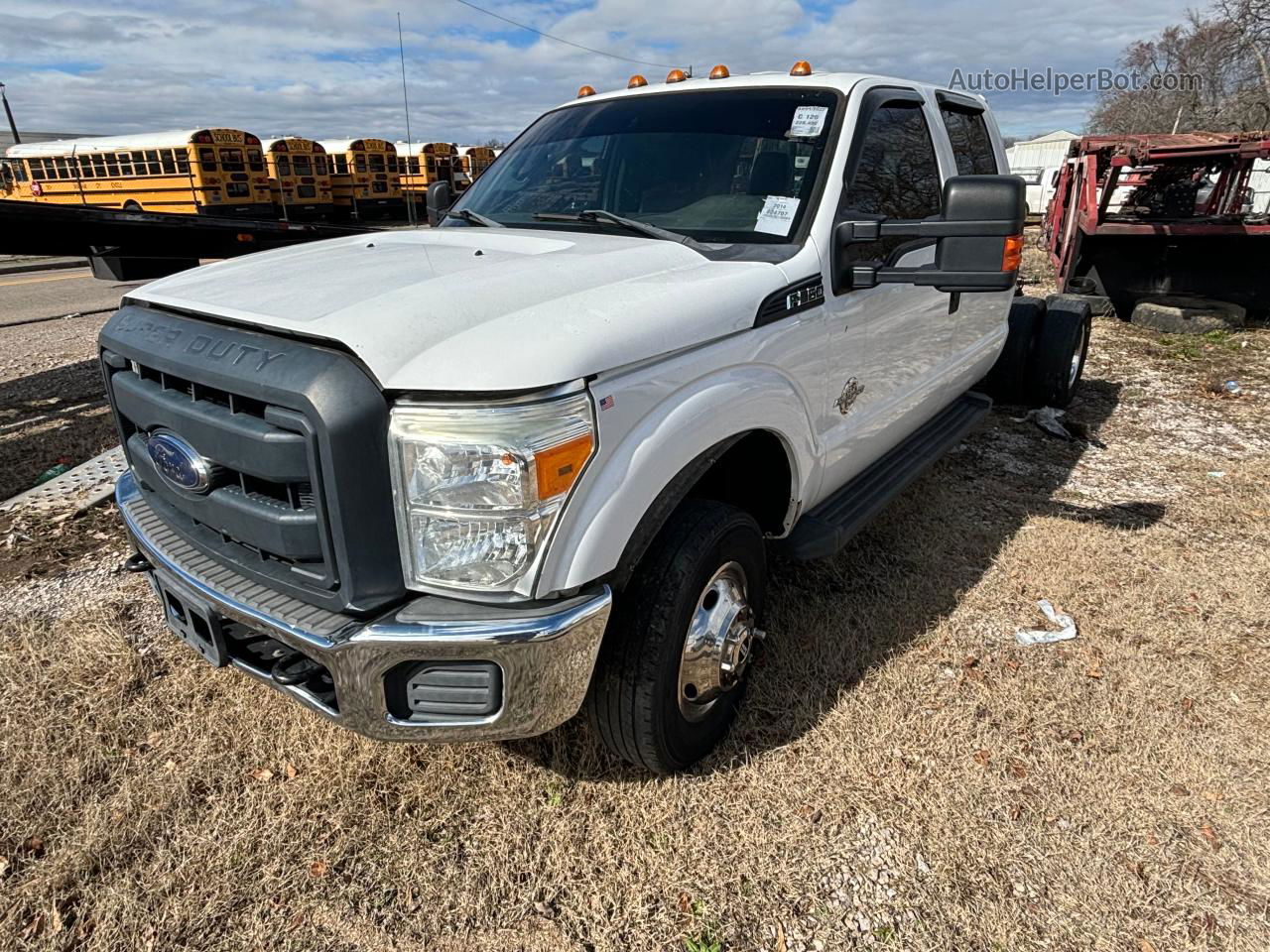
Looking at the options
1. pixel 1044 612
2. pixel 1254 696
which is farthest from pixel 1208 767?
pixel 1044 612

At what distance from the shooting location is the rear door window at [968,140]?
156 inches

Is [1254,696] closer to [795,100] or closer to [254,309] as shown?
[795,100]

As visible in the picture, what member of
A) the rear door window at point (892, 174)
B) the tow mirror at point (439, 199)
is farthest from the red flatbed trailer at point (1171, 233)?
the tow mirror at point (439, 199)

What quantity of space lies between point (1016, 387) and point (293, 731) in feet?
17.5

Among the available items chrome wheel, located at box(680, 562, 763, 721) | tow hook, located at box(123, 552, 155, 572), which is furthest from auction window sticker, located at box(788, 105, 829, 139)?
tow hook, located at box(123, 552, 155, 572)

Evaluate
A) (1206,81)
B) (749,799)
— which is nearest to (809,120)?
(749,799)

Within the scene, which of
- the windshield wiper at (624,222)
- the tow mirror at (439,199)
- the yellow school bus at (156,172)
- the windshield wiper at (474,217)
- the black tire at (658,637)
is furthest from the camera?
the yellow school bus at (156,172)

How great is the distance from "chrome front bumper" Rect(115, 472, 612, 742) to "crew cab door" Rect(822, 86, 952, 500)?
1.39m

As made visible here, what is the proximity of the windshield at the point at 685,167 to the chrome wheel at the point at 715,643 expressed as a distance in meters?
1.14

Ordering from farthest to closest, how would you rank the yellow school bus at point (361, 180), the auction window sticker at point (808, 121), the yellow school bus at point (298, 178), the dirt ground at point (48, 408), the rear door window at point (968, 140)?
the yellow school bus at point (361, 180), the yellow school bus at point (298, 178), the dirt ground at point (48, 408), the rear door window at point (968, 140), the auction window sticker at point (808, 121)

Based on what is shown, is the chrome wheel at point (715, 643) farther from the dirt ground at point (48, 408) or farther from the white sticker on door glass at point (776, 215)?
the dirt ground at point (48, 408)

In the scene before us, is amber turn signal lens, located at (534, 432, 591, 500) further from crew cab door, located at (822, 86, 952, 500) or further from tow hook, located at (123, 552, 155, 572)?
tow hook, located at (123, 552, 155, 572)

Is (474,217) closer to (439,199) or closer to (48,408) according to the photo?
(439,199)

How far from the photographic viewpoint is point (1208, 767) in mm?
2641
